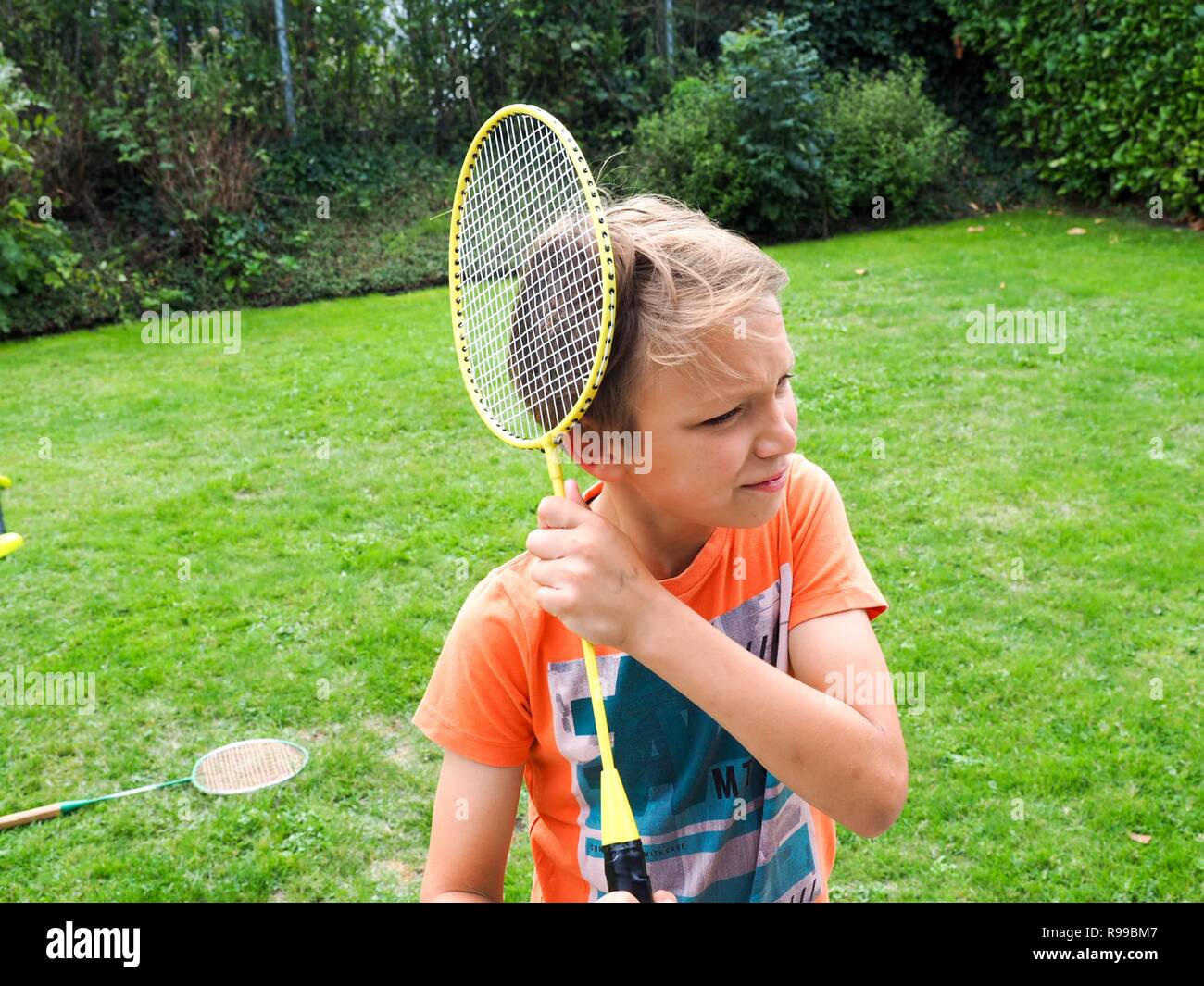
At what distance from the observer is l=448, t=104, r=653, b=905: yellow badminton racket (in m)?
1.58

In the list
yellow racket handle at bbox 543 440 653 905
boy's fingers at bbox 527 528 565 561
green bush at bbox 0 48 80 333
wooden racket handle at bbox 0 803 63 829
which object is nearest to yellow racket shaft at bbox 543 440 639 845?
yellow racket handle at bbox 543 440 653 905

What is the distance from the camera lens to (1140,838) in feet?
11.4

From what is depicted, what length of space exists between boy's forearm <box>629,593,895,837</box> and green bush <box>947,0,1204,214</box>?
33.3 ft

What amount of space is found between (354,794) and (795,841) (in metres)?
2.41

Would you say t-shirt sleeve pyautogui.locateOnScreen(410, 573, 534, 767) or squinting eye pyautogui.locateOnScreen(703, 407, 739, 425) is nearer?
squinting eye pyautogui.locateOnScreen(703, 407, 739, 425)

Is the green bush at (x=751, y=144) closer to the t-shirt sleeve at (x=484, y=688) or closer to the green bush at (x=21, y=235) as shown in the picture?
the green bush at (x=21, y=235)

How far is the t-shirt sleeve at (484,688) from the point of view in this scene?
1.81 metres

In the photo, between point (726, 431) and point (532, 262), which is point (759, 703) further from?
point (532, 262)

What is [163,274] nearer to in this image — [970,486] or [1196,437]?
[970,486]

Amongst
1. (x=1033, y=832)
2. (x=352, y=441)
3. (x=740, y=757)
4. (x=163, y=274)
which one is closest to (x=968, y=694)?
(x=1033, y=832)

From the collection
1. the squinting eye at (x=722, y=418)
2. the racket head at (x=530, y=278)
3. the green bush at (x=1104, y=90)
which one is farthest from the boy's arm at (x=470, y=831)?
the green bush at (x=1104, y=90)

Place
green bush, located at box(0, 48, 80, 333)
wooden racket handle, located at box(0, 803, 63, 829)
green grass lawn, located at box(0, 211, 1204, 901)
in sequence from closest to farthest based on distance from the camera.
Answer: green grass lawn, located at box(0, 211, 1204, 901) → wooden racket handle, located at box(0, 803, 63, 829) → green bush, located at box(0, 48, 80, 333)

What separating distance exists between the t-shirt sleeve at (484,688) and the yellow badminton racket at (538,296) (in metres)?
0.14

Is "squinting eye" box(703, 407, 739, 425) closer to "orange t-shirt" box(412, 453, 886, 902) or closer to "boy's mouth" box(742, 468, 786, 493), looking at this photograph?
"boy's mouth" box(742, 468, 786, 493)
